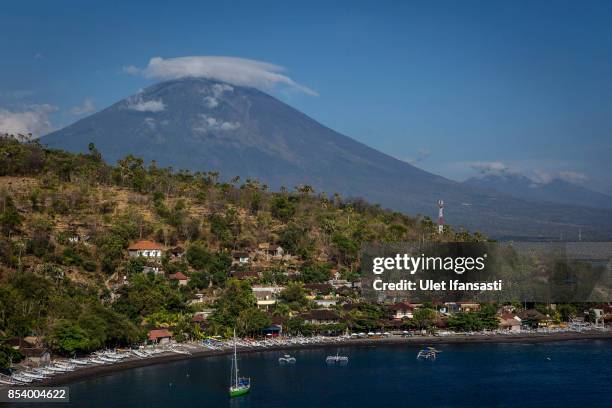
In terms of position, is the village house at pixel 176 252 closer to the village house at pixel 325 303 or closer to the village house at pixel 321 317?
the village house at pixel 325 303

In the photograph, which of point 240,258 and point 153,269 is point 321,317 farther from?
point 153,269

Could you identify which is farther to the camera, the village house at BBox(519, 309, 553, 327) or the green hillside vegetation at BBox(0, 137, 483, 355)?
the village house at BBox(519, 309, 553, 327)

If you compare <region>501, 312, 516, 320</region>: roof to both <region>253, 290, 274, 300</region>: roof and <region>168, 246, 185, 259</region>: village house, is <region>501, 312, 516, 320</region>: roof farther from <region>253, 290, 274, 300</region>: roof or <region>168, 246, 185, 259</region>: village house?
<region>168, 246, 185, 259</region>: village house

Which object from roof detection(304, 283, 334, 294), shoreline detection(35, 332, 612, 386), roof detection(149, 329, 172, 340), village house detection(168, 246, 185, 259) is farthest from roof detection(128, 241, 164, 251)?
shoreline detection(35, 332, 612, 386)

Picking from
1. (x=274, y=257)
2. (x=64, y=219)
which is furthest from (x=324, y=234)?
(x=64, y=219)

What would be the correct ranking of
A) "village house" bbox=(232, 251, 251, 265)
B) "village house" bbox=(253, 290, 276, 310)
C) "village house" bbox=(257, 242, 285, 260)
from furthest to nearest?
"village house" bbox=(257, 242, 285, 260) → "village house" bbox=(232, 251, 251, 265) → "village house" bbox=(253, 290, 276, 310)

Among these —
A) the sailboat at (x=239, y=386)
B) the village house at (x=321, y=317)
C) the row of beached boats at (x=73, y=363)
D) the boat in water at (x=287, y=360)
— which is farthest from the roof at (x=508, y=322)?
the sailboat at (x=239, y=386)
